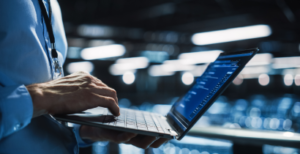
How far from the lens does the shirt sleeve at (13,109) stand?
21.5 inches

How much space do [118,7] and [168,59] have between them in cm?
601

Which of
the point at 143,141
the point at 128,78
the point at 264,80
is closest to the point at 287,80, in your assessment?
the point at 264,80

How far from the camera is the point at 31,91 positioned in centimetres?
59

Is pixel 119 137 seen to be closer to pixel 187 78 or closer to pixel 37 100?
pixel 37 100

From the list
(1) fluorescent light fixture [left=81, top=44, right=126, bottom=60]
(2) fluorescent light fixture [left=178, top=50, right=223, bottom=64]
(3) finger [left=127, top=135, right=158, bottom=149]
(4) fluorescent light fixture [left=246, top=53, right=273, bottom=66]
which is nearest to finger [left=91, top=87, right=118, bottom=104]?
(3) finger [left=127, top=135, right=158, bottom=149]

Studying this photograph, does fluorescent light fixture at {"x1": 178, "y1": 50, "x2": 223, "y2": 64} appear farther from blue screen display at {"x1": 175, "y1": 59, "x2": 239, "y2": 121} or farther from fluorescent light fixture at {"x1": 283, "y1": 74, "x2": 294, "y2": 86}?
fluorescent light fixture at {"x1": 283, "y1": 74, "x2": 294, "y2": 86}

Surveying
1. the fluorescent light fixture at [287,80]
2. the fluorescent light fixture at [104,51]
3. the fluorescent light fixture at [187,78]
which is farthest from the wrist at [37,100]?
the fluorescent light fixture at [287,80]

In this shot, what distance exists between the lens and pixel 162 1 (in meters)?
5.54

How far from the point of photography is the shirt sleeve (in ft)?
1.79

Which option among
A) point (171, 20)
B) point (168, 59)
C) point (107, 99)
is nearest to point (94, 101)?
point (107, 99)

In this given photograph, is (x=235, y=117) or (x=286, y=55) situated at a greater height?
(x=286, y=55)

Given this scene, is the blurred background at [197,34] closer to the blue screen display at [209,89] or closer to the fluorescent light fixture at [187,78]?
the blue screen display at [209,89]

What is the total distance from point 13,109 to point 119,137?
1.28 ft

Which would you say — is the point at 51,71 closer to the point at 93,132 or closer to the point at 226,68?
the point at 93,132
